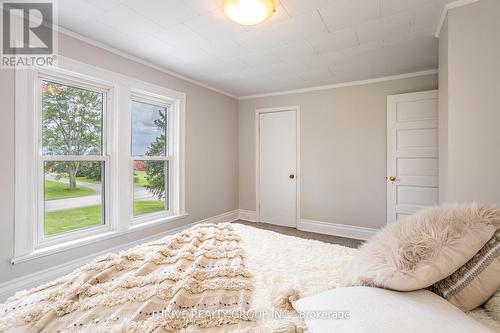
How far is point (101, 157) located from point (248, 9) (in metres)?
2.14

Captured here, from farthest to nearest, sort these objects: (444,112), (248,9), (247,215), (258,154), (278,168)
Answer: (247,215), (258,154), (278,168), (444,112), (248,9)

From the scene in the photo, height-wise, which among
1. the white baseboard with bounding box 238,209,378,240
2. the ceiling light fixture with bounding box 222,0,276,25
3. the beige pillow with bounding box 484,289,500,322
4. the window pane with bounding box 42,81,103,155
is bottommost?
the white baseboard with bounding box 238,209,378,240

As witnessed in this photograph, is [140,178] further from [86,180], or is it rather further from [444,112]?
[444,112]

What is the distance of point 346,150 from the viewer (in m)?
3.74

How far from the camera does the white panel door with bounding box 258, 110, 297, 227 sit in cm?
421

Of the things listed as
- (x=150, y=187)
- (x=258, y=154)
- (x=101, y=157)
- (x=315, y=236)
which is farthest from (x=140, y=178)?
(x=315, y=236)

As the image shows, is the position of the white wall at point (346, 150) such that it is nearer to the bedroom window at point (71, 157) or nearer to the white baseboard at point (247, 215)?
the white baseboard at point (247, 215)

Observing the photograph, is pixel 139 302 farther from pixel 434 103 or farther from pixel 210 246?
pixel 434 103

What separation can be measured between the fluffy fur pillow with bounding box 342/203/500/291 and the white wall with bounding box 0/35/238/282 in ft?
8.48

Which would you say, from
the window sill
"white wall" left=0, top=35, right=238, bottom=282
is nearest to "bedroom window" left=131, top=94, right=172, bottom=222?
the window sill

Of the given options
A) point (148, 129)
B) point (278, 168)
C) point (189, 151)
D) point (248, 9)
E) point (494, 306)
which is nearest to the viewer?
point (494, 306)

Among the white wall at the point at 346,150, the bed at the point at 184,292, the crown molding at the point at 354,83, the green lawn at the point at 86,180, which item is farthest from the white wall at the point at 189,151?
the bed at the point at 184,292

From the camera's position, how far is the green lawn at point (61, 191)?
227 centimetres

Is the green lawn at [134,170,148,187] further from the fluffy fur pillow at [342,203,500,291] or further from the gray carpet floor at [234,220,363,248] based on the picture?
the fluffy fur pillow at [342,203,500,291]
